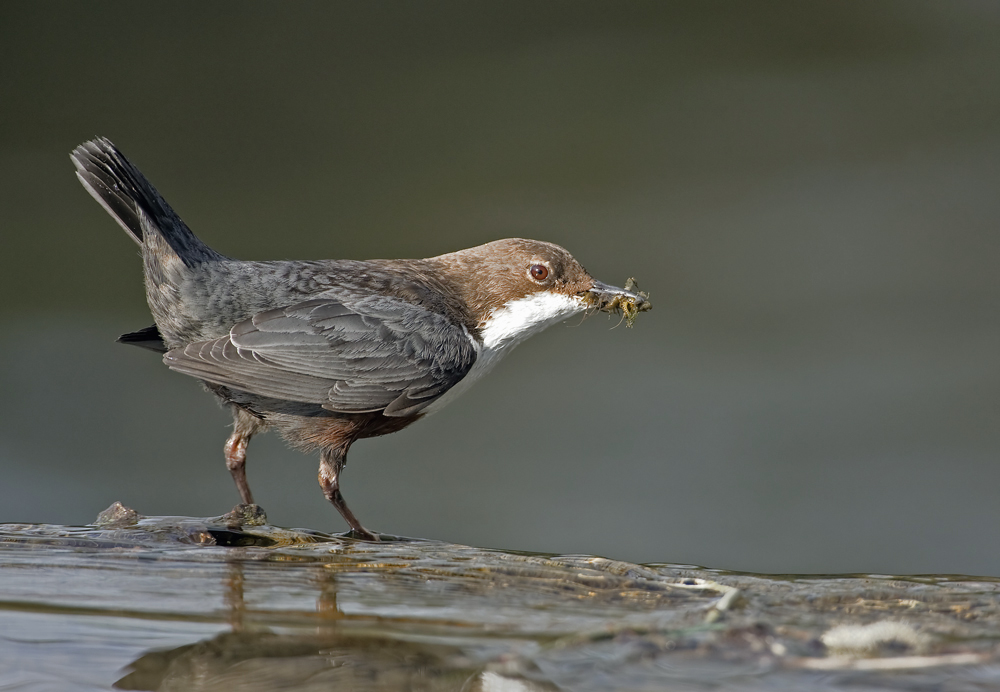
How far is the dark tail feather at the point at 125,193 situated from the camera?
3.14 metres

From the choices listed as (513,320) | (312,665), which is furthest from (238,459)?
(312,665)

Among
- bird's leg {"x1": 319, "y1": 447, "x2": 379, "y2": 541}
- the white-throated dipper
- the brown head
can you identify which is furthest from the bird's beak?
bird's leg {"x1": 319, "y1": 447, "x2": 379, "y2": 541}

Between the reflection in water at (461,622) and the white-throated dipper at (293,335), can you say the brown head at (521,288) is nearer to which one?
the white-throated dipper at (293,335)

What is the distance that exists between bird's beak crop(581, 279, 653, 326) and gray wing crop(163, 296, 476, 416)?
64 centimetres

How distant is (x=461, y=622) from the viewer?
67.2 inches

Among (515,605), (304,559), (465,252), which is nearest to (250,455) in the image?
(465,252)

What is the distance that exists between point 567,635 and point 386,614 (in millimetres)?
359

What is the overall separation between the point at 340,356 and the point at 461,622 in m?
1.62

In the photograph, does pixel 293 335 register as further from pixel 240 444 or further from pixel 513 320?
pixel 513 320

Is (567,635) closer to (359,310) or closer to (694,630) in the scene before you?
(694,630)

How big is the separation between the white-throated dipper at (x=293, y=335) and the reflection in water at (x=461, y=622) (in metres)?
0.82

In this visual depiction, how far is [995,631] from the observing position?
5.52 feet

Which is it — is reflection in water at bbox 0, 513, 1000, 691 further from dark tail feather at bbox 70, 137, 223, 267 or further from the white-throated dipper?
dark tail feather at bbox 70, 137, 223, 267

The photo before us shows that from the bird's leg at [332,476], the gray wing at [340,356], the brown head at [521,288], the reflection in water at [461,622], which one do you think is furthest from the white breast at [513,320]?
the reflection in water at [461,622]
